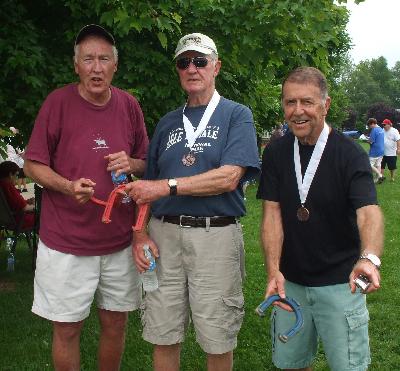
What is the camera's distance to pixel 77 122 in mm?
3178

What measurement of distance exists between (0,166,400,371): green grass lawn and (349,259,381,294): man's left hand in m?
2.08

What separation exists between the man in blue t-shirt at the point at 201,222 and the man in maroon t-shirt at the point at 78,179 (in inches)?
8.9

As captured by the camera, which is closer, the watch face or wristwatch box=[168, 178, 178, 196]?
the watch face

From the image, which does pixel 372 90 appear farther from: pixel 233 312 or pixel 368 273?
pixel 368 273

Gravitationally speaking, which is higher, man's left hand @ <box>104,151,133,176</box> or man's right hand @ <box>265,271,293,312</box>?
man's left hand @ <box>104,151,133,176</box>

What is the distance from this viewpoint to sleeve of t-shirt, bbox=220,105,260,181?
301cm

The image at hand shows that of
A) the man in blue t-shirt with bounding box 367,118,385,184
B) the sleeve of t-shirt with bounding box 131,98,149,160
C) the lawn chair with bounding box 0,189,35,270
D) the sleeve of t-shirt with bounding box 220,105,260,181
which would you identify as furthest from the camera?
the man in blue t-shirt with bounding box 367,118,385,184

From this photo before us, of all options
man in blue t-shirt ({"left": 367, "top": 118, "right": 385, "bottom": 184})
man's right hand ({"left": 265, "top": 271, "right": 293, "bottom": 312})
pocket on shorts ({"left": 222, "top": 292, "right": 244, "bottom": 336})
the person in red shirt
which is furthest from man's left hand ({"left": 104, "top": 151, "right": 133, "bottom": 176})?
man in blue t-shirt ({"left": 367, "top": 118, "right": 385, "bottom": 184})

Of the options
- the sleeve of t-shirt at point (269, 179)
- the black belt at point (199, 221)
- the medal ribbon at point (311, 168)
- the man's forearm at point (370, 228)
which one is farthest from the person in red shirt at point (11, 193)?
the man's forearm at point (370, 228)

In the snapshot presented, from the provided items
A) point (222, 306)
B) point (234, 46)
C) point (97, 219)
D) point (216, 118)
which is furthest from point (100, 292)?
point (234, 46)

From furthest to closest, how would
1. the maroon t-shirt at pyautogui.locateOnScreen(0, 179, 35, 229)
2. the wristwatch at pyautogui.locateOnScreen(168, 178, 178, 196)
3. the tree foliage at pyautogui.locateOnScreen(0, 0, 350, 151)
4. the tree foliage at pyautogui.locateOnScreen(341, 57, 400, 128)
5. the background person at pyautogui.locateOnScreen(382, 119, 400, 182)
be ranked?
the tree foliage at pyautogui.locateOnScreen(341, 57, 400, 128) < the background person at pyautogui.locateOnScreen(382, 119, 400, 182) < the maroon t-shirt at pyautogui.locateOnScreen(0, 179, 35, 229) < the tree foliage at pyautogui.locateOnScreen(0, 0, 350, 151) < the wristwatch at pyautogui.locateOnScreen(168, 178, 178, 196)

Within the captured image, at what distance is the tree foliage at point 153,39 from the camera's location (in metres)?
3.96

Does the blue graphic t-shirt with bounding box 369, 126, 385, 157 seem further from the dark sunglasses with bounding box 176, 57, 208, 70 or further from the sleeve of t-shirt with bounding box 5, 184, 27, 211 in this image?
the dark sunglasses with bounding box 176, 57, 208, 70

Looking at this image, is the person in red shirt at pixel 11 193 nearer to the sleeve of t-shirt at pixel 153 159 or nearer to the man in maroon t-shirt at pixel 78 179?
the man in maroon t-shirt at pixel 78 179
